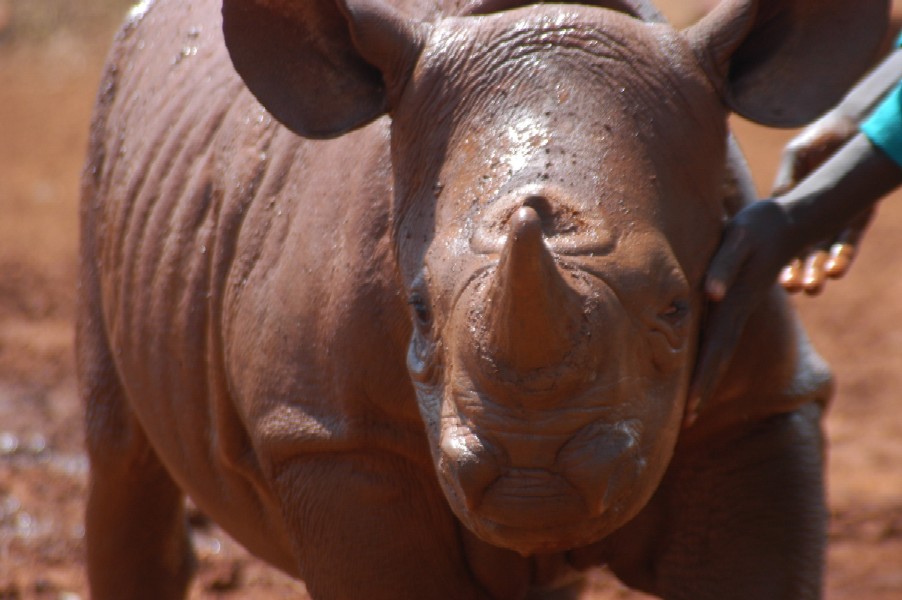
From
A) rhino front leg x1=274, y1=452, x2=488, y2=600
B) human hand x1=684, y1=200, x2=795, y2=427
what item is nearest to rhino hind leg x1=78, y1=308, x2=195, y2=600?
rhino front leg x1=274, y1=452, x2=488, y2=600

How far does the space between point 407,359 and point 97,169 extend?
2.10m

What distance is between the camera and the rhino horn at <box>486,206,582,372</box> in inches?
95.6

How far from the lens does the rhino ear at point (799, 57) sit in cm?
313

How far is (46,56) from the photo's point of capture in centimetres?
1491

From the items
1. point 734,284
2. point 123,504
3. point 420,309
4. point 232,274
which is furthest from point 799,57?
point 123,504

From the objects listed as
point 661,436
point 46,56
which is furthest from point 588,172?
point 46,56

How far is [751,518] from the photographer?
3.44m

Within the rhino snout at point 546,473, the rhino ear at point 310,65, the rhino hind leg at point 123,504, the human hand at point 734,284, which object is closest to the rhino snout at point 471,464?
the rhino snout at point 546,473

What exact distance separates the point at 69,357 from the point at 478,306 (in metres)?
6.81

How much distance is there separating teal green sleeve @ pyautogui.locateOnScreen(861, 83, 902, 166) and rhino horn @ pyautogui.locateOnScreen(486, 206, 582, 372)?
1.24 metres

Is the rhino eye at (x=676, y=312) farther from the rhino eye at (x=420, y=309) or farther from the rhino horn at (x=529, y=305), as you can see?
the rhino eye at (x=420, y=309)

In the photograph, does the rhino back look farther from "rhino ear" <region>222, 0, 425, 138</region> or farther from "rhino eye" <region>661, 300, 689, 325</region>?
"rhino eye" <region>661, 300, 689, 325</region>

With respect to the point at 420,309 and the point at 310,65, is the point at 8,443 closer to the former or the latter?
the point at 310,65

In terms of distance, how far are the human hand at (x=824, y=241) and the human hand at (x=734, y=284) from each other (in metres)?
0.38
